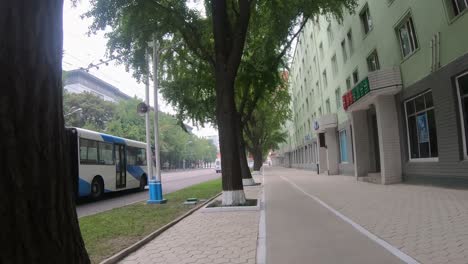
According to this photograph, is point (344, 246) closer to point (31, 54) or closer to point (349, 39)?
point (31, 54)

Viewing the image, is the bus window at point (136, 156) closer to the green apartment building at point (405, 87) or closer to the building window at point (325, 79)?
the green apartment building at point (405, 87)

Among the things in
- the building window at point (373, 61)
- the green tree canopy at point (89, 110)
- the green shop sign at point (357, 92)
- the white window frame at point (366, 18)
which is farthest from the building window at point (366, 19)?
the green tree canopy at point (89, 110)

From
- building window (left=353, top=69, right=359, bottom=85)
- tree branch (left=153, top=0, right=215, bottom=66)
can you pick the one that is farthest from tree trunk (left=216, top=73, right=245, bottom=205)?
building window (left=353, top=69, right=359, bottom=85)

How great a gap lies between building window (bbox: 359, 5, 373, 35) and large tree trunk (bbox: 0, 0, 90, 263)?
2066cm

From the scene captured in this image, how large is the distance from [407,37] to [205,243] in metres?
13.4

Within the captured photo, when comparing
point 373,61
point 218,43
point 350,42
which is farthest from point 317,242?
point 350,42

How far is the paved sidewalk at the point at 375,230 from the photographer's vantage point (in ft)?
19.5

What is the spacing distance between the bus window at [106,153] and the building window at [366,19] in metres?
14.3

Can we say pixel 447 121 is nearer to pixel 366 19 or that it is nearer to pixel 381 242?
pixel 381 242

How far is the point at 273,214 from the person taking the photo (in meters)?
11.0

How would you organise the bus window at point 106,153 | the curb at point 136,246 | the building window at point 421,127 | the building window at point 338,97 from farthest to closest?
the building window at point 338,97 < the bus window at point 106,153 < the building window at point 421,127 < the curb at point 136,246

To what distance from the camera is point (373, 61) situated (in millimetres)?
21641

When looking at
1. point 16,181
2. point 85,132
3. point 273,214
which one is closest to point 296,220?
point 273,214

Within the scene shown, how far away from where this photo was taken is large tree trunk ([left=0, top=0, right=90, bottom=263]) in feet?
8.12
